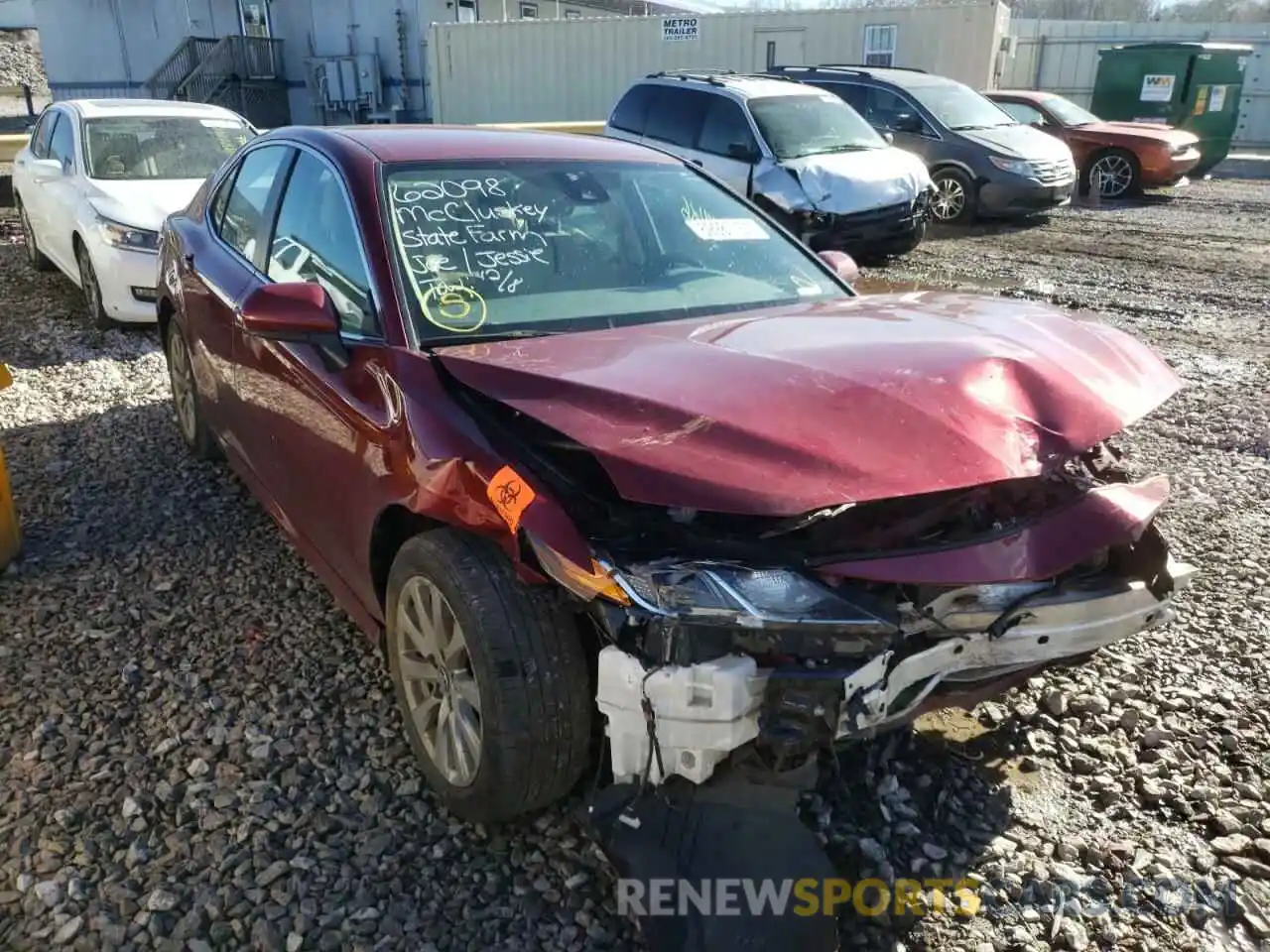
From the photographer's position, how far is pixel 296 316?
2832mm

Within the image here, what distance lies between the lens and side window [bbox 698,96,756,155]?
34.0 ft

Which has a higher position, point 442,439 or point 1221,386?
point 442,439

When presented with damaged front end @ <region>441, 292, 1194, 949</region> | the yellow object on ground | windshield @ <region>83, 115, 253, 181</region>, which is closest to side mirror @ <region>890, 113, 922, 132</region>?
windshield @ <region>83, 115, 253, 181</region>

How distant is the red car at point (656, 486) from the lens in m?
2.14

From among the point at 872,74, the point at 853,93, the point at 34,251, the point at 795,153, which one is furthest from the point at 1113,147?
the point at 34,251

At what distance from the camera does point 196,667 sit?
11.0 ft

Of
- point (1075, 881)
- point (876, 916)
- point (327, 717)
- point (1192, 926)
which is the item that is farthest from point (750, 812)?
point (327, 717)

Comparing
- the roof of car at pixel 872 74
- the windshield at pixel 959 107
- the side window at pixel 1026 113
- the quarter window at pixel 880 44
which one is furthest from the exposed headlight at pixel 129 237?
the quarter window at pixel 880 44

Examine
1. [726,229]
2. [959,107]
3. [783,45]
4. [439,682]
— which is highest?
[783,45]

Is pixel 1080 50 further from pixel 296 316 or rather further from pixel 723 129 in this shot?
pixel 296 316

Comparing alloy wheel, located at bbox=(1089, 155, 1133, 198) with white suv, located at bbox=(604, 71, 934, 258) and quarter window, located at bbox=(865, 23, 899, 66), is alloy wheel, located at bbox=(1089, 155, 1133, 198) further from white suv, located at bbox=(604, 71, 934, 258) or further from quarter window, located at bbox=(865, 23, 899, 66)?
white suv, located at bbox=(604, 71, 934, 258)

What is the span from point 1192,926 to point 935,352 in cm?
150

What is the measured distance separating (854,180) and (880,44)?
10443 mm

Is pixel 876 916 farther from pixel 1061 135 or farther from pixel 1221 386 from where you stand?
pixel 1061 135
